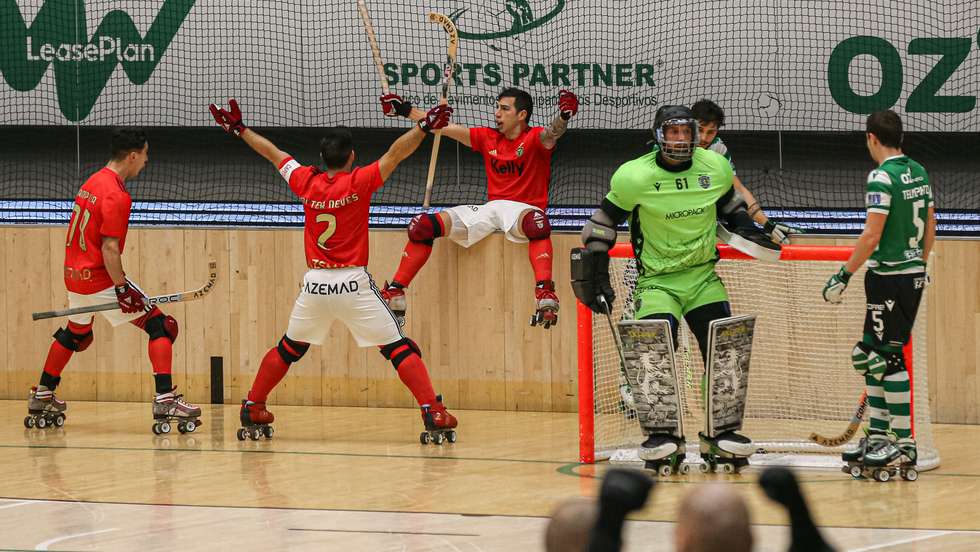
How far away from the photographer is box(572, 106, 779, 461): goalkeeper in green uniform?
7395 mm

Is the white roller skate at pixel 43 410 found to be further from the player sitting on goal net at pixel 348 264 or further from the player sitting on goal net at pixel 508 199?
the player sitting on goal net at pixel 508 199

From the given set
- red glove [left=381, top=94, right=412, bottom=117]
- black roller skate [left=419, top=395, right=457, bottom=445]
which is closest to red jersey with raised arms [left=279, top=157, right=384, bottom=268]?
red glove [left=381, top=94, right=412, bottom=117]

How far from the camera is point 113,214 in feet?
29.1

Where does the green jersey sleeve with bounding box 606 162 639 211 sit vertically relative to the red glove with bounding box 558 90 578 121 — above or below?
below

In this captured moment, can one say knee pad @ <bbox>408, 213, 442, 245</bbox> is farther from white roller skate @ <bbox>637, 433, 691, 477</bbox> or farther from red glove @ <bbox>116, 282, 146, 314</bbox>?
white roller skate @ <bbox>637, 433, 691, 477</bbox>

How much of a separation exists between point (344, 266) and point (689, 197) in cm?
218

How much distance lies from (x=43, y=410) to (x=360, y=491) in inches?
129

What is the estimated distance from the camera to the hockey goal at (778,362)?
8.41m

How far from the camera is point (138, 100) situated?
11703 mm

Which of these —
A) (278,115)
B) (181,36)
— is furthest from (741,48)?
(181,36)

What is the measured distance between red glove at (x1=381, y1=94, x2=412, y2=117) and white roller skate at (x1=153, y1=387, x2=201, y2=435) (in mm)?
2193

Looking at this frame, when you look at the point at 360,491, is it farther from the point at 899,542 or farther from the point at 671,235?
the point at 899,542

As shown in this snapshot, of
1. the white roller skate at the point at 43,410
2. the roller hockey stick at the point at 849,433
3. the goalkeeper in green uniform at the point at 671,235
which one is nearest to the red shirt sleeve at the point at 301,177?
the goalkeeper in green uniform at the point at 671,235

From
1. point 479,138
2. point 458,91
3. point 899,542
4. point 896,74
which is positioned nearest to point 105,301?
point 479,138
